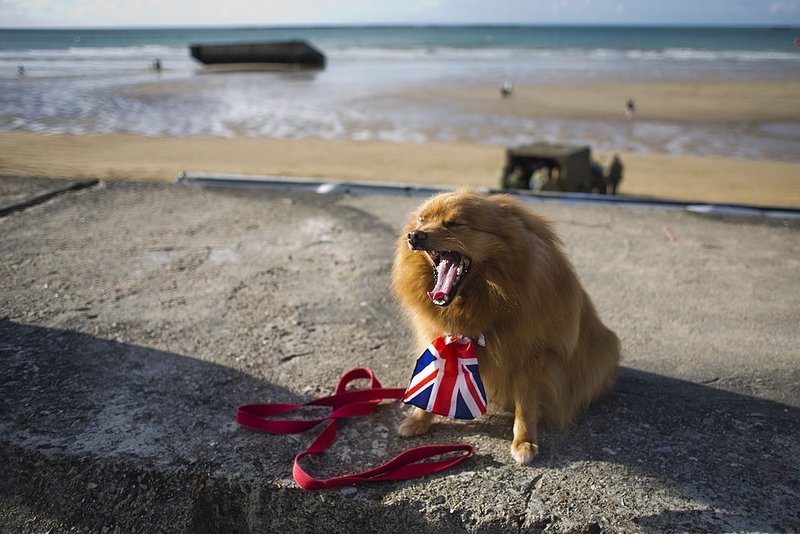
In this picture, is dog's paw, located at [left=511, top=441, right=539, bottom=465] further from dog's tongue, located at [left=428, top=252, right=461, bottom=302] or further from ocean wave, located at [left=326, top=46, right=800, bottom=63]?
ocean wave, located at [left=326, top=46, right=800, bottom=63]

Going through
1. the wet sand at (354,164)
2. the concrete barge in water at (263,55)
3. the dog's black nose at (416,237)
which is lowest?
the wet sand at (354,164)

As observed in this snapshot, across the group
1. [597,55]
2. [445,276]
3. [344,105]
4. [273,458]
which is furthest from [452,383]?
[597,55]

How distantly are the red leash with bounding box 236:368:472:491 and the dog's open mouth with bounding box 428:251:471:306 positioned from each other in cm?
75

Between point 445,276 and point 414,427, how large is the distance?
886 millimetres

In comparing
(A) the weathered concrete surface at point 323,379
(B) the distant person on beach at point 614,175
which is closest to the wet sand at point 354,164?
(B) the distant person on beach at point 614,175

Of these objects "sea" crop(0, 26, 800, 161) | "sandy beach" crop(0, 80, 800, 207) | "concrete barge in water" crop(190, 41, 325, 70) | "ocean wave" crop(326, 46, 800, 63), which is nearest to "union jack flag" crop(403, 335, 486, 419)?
"sandy beach" crop(0, 80, 800, 207)

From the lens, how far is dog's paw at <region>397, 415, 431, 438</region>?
3.07 m

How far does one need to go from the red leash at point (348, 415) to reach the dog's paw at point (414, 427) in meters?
0.22

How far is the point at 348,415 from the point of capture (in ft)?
10.4

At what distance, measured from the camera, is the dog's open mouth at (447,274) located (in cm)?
264

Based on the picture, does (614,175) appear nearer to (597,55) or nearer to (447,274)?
(447,274)

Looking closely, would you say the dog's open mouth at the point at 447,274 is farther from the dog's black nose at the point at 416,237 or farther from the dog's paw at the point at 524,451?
the dog's paw at the point at 524,451

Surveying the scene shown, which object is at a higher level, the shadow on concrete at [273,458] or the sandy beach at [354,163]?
the shadow on concrete at [273,458]

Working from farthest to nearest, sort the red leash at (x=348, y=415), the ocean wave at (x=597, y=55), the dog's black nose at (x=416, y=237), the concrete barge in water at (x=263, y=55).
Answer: the ocean wave at (x=597, y=55)
the concrete barge in water at (x=263, y=55)
the red leash at (x=348, y=415)
the dog's black nose at (x=416, y=237)
